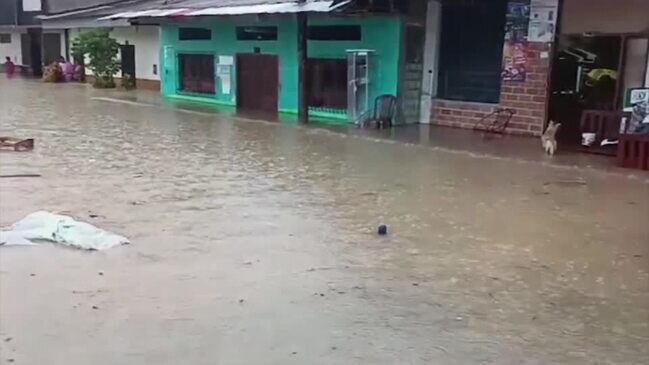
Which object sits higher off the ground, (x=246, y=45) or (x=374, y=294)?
(x=246, y=45)

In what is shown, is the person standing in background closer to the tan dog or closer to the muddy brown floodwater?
the muddy brown floodwater

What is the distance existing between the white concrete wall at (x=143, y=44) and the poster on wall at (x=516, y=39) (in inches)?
567

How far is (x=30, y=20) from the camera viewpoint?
34656 mm

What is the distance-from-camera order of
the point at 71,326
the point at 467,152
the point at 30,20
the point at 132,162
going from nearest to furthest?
the point at 71,326, the point at 132,162, the point at 467,152, the point at 30,20

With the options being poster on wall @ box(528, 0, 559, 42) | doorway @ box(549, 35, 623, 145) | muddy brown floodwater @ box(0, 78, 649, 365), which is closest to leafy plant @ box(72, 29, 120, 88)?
muddy brown floodwater @ box(0, 78, 649, 365)

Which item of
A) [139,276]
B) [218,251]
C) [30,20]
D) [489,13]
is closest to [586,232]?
[218,251]

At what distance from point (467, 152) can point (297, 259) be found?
22.1 feet

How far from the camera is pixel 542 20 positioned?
46.1ft

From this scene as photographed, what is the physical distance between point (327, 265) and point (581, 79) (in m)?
10.2

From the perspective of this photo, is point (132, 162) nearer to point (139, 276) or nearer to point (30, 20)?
point (139, 276)

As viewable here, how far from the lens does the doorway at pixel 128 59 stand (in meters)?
27.3

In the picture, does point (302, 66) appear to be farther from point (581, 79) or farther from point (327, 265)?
point (327, 265)

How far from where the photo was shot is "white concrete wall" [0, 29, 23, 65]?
35562 millimetres

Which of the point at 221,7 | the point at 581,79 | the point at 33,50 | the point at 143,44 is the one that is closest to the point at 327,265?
the point at 581,79
